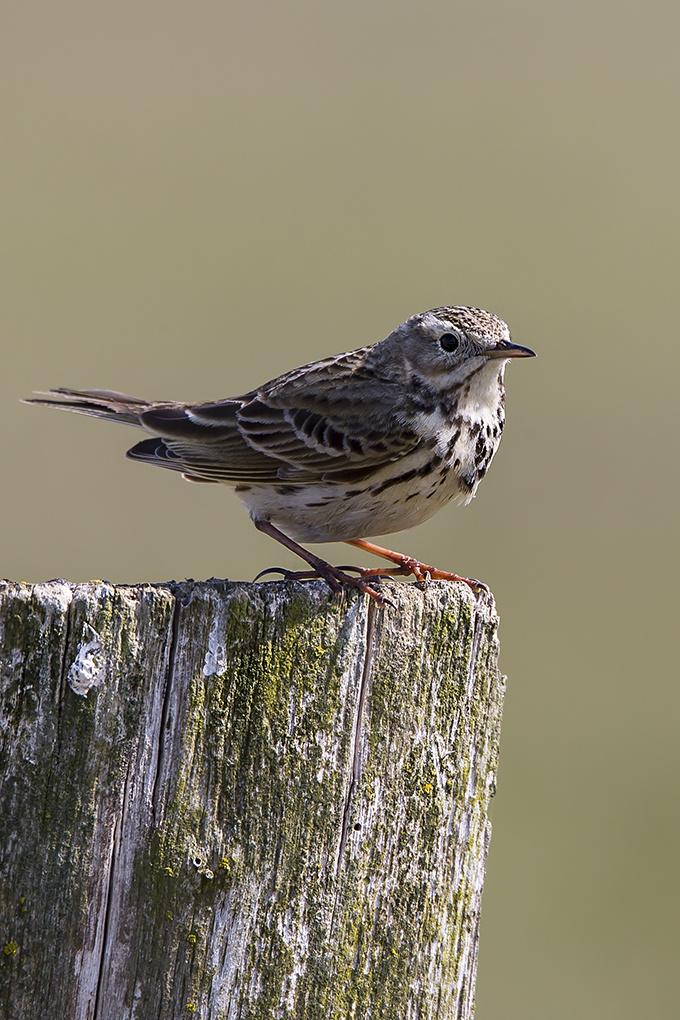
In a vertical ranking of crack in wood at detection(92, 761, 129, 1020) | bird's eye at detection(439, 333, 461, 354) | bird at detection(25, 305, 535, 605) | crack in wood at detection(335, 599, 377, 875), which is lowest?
crack in wood at detection(92, 761, 129, 1020)

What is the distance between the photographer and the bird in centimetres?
594

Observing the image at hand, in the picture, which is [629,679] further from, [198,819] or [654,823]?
[198,819]

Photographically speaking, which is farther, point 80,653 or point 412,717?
point 412,717

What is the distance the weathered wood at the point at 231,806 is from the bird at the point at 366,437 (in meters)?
1.86

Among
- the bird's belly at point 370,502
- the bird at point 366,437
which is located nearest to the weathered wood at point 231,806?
the bird at point 366,437

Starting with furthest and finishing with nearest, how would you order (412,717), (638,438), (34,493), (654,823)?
(638,438), (34,493), (654,823), (412,717)

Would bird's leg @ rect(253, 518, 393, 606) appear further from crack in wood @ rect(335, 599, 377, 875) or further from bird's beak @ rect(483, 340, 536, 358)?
bird's beak @ rect(483, 340, 536, 358)

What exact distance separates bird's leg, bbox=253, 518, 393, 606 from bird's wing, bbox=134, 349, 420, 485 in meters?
0.26

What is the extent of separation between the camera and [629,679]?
13.3 meters

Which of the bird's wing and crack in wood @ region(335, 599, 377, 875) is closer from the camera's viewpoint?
crack in wood @ region(335, 599, 377, 875)

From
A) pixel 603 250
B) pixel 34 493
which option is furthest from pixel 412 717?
pixel 603 250

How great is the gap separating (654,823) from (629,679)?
2192 mm

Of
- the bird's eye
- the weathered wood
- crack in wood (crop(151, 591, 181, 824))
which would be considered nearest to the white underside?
the bird's eye

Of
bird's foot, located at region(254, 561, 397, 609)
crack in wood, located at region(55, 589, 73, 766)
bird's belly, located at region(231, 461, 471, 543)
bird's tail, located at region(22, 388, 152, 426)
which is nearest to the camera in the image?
crack in wood, located at region(55, 589, 73, 766)
